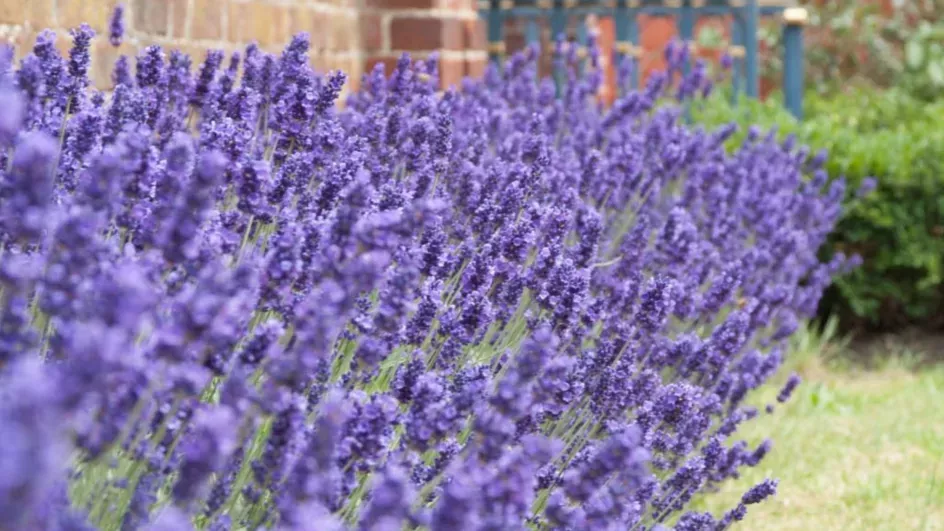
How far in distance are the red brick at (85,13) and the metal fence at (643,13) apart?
3.85 meters

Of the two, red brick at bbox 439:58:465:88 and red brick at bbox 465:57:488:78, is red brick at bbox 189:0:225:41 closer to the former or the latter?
red brick at bbox 439:58:465:88

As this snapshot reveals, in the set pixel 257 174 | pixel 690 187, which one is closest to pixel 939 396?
pixel 690 187

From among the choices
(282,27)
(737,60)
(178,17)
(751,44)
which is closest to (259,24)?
(282,27)

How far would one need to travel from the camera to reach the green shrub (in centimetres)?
598

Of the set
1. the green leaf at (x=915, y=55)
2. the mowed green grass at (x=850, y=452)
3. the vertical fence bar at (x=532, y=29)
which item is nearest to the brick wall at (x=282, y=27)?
the vertical fence bar at (x=532, y=29)


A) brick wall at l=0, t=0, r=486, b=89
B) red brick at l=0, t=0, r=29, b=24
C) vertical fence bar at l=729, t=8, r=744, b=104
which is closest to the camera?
red brick at l=0, t=0, r=29, b=24

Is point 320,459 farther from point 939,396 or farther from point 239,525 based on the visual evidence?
point 939,396

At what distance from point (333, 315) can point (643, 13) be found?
6.28 meters

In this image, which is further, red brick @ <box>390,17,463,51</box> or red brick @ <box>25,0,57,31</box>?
red brick @ <box>390,17,463,51</box>

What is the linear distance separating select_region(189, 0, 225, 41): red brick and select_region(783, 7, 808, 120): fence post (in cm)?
437

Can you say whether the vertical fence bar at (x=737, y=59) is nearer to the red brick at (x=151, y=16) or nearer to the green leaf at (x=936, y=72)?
the green leaf at (x=936, y=72)

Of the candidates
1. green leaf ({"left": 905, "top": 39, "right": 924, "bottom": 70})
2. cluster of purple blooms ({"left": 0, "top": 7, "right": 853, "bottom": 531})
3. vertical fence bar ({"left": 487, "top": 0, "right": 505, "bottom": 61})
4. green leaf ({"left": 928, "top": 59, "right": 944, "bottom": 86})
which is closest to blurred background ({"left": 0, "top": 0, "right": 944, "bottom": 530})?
cluster of purple blooms ({"left": 0, "top": 7, "right": 853, "bottom": 531})

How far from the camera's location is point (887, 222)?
5.91 meters

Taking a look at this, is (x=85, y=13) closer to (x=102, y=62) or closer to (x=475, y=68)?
(x=102, y=62)
